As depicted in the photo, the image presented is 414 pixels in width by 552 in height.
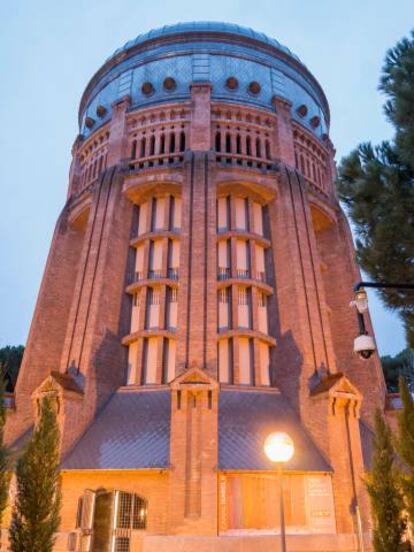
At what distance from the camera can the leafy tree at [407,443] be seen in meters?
10.9

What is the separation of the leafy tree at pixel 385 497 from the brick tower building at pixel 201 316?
3683mm

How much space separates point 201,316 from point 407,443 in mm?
11192

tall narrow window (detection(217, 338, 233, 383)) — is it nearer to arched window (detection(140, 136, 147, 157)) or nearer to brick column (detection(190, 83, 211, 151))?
brick column (detection(190, 83, 211, 151))

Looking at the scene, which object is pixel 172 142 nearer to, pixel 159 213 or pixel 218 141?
pixel 218 141

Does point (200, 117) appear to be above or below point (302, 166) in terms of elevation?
above

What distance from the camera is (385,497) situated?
13641 mm

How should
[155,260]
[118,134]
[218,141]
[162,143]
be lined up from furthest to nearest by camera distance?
[118,134] → [162,143] → [218,141] → [155,260]

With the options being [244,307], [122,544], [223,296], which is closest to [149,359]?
[223,296]

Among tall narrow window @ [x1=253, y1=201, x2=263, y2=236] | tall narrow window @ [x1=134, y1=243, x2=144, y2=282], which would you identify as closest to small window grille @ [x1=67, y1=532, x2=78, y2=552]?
tall narrow window @ [x1=134, y1=243, x2=144, y2=282]

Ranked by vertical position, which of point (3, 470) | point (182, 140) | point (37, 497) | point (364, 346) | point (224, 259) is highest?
point (182, 140)

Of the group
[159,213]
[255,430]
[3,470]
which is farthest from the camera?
[159,213]

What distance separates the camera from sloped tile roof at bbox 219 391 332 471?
17.5 m

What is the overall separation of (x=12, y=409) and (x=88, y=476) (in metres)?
6.14

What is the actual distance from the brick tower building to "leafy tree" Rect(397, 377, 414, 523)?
6.89 meters
